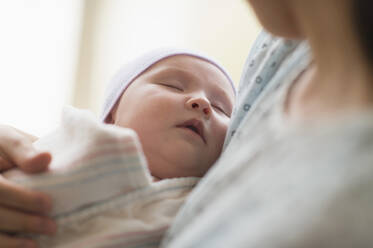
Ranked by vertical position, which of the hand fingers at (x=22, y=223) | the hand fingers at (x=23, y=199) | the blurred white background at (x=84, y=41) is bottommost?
the blurred white background at (x=84, y=41)

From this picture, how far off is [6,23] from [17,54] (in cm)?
15

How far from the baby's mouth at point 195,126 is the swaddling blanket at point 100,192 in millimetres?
205

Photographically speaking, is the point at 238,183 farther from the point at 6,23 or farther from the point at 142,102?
the point at 6,23

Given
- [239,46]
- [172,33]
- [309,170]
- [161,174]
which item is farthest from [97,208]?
[172,33]

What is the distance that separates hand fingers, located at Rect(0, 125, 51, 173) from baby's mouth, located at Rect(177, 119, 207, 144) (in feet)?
0.94

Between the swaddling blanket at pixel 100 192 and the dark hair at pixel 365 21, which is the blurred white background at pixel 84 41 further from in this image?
the dark hair at pixel 365 21

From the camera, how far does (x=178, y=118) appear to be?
30.9 inches

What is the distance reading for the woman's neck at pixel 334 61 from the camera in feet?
1.19

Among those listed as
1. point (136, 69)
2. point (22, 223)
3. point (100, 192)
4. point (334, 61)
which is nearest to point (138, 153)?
point (100, 192)

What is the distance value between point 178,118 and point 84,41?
69.6 inches

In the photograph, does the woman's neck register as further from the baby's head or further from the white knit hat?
the white knit hat

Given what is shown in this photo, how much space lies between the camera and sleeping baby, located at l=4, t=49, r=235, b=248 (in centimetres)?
56

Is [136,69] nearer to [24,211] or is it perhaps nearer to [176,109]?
[176,109]

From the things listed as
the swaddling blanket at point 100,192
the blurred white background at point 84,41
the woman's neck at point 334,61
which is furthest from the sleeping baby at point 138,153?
the blurred white background at point 84,41
